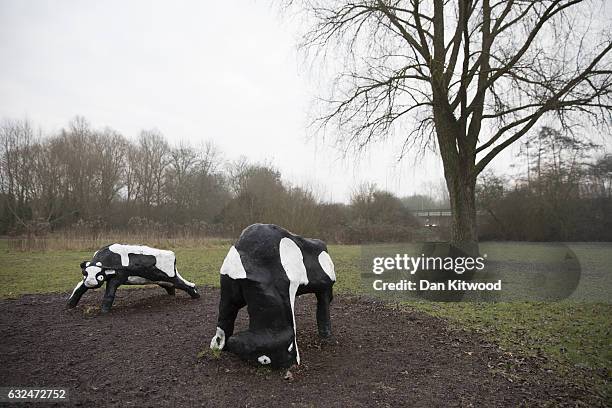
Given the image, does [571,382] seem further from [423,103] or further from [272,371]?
[423,103]

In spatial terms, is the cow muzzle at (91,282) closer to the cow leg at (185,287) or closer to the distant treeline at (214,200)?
the cow leg at (185,287)

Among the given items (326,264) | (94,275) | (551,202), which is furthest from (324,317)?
(551,202)

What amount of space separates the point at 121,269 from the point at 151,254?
21.8 inches

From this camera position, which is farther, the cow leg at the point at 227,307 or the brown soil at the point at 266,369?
the cow leg at the point at 227,307

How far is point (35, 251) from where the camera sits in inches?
712

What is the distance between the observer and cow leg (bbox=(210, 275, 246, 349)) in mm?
4418

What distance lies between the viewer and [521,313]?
Answer: 7.56m

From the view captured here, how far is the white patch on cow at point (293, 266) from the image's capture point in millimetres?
4402

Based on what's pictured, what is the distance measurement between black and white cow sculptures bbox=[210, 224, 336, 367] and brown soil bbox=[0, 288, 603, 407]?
9.8 inches

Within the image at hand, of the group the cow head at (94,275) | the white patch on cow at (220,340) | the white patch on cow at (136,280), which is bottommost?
the white patch on cow at (220,340)

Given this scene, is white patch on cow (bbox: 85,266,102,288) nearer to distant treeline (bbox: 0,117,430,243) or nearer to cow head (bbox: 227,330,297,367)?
cow head (bbox: 227,330,297,367)

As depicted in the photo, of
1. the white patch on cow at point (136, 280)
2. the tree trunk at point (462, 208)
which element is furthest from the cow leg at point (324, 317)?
the tree trunk at point (462, 208)

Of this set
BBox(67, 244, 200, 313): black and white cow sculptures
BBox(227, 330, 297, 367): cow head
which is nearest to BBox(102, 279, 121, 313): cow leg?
BBox(67, 244, 200, 313): black and white cow sculptures

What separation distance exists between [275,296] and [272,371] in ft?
2.66
